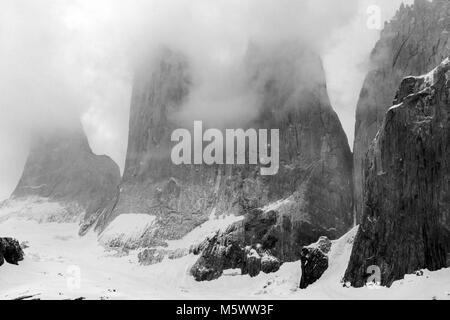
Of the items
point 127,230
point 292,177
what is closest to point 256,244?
point 292,177

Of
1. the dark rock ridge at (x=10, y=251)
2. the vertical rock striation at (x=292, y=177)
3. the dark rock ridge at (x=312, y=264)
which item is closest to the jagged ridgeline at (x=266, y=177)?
the vertical rock striation at (x=292, y=177)

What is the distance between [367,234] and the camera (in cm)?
8744

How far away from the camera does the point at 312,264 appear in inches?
4065

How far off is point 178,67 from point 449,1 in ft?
249

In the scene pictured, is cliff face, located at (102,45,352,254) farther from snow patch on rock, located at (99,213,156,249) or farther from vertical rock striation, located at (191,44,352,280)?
snow patch on rock, located at (99,213,156,249)

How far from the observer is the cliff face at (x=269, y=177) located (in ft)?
431

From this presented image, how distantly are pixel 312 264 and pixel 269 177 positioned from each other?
1653 inches

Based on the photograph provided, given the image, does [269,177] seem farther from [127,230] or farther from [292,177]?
[127,230]

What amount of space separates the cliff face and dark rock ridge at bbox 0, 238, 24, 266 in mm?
44830

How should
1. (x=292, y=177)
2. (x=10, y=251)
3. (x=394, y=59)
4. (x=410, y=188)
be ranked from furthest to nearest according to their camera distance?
(x=292, y=177)
(x=394, y=59)
(x=10, y=251)
(x=410, y=188)

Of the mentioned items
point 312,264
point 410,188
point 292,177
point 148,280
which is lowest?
point 148,280

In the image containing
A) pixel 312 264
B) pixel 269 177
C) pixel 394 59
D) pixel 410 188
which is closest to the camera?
pixel 410 188

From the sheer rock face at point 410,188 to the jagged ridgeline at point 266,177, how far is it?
118 ft
